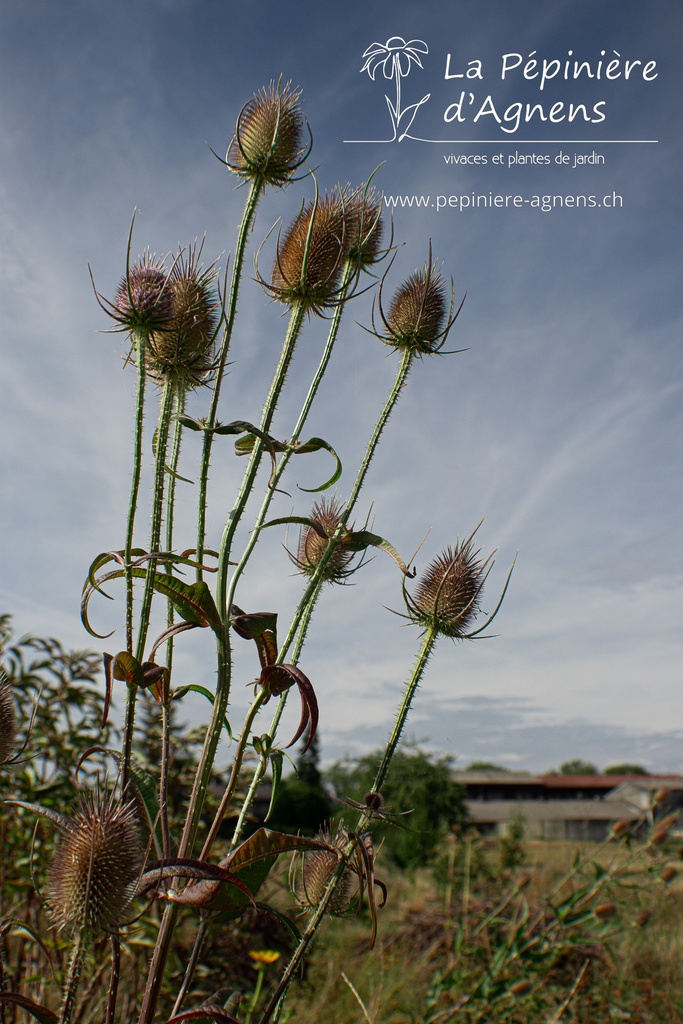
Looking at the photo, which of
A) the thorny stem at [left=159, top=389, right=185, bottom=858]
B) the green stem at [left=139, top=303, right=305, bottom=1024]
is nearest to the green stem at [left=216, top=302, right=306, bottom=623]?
the green stem at [left=139, top=303, right=305, bottom=1024]

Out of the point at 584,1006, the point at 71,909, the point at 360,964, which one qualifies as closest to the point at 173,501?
the point at 71,909

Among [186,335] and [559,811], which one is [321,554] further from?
[559,811]

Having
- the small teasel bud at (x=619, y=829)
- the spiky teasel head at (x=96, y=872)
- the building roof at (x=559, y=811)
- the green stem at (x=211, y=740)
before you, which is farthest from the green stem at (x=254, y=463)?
the building roof at (x=559, y=811)

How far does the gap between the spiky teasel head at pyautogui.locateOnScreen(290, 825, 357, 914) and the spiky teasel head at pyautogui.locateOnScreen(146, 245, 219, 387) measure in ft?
3.86

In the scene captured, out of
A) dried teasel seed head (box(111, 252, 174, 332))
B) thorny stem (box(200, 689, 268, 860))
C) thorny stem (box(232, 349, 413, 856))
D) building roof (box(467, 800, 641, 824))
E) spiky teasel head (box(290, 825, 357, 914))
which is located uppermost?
dried teasel seed head (box(111, 252, 174, 332))

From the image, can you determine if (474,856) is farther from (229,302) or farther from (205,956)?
(229,302)

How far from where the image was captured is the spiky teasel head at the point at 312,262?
195 cm

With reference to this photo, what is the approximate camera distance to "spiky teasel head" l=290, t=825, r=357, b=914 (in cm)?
184

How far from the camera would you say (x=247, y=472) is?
1.71 metres

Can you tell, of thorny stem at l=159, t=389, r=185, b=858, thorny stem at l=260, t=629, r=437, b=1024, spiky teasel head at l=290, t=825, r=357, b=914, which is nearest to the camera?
thorny stem at l=159, t=389, r=185, b=858

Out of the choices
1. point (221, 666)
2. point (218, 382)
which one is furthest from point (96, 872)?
point (218, 382)

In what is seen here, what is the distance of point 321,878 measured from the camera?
1.88 metres

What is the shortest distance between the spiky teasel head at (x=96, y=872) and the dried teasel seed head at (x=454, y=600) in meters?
0.87

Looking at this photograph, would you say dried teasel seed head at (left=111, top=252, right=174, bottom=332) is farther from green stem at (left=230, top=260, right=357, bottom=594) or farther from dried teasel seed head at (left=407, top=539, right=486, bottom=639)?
dried teasel seed head at (left=407, top=539, right=486, bottom=639)
